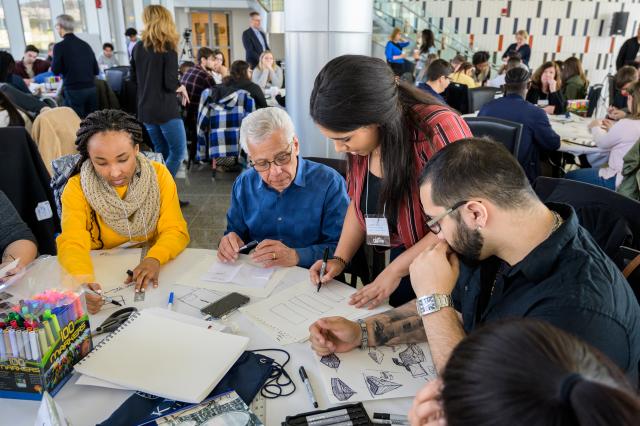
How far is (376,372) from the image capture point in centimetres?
122

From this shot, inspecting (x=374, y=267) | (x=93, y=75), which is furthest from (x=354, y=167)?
(x=93, y=75)

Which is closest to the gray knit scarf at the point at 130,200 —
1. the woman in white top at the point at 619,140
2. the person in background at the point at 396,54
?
the woman in white top at the point at 619,140

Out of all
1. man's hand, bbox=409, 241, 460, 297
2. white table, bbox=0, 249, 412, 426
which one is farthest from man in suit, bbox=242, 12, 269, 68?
man's hand, bbox=409, 241, 460, 297

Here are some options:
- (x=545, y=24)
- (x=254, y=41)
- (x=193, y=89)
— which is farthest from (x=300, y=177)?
(x=545, y=24)

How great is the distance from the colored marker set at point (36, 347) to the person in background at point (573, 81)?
6635 mm

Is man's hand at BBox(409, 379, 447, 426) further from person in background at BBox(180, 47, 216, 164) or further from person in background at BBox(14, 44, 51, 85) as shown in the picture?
person in background at BBox(14, 44, 51, 85)

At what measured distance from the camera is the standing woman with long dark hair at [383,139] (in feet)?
4.83

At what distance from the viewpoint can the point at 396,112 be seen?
5.05ft

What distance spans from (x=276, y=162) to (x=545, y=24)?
12113mm

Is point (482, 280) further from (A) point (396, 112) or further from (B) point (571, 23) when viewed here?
(B) point (571, 23)

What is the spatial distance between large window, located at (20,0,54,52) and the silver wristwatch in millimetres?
9855

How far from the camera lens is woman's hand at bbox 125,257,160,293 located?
1642 mm

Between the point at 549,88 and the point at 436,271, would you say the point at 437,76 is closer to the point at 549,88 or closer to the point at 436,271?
the point at 549,88

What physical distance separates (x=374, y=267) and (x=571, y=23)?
1212 cm
